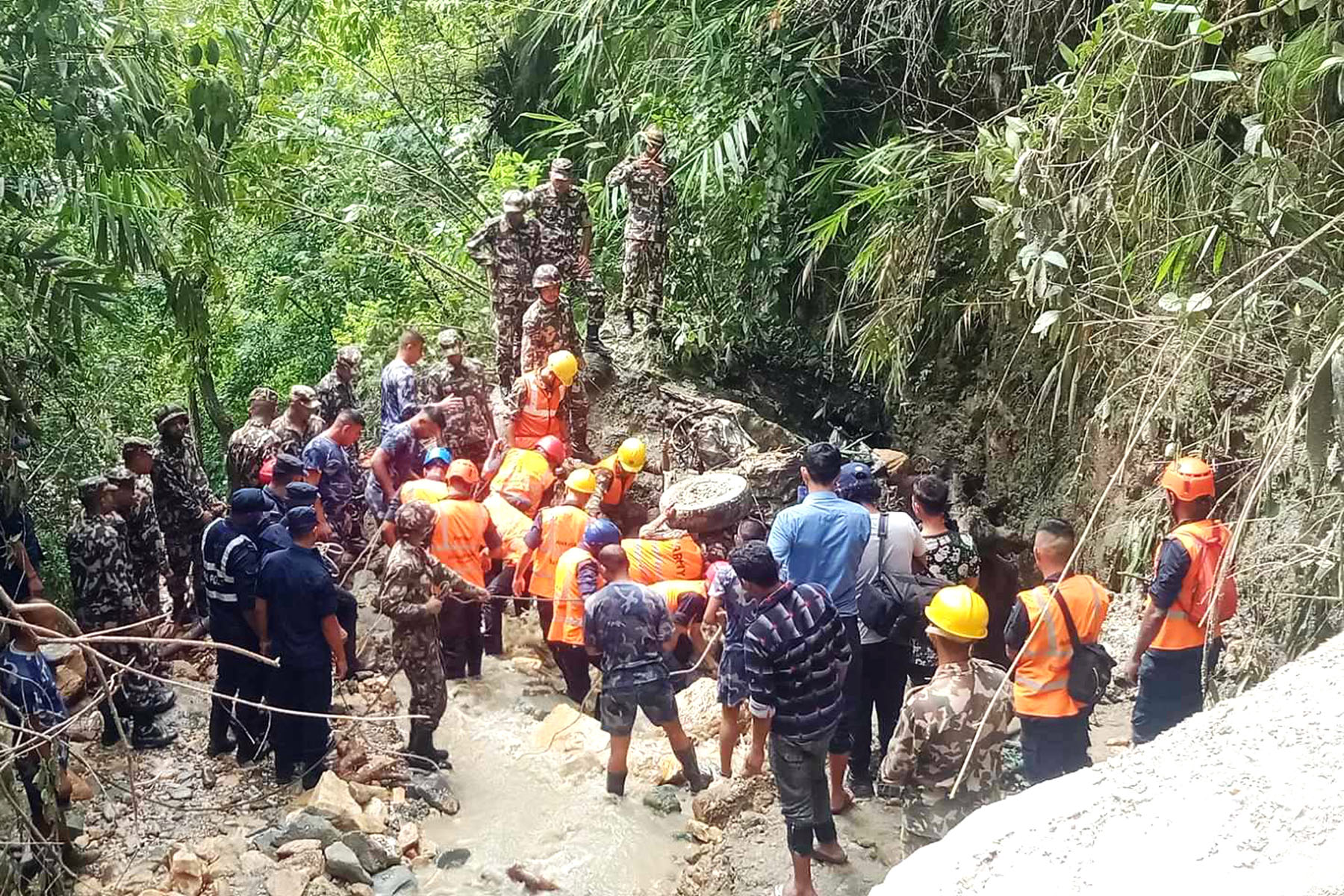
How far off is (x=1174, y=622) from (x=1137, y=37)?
2719mm

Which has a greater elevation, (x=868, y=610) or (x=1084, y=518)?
(x=868, y=610)

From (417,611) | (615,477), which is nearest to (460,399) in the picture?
(615,477)

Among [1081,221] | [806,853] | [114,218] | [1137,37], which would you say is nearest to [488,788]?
[806,853]

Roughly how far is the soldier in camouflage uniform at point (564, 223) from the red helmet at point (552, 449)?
1.21m

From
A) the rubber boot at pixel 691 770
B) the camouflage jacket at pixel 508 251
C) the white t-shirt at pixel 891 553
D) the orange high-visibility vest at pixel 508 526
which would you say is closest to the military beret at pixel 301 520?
the orange high-visibility vest at pixel 508 526

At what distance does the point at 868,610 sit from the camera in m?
5.39

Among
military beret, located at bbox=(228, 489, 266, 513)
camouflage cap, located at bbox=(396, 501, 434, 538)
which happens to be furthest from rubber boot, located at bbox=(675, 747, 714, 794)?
military beret, located at bbox=(228, 489, 266, 513)

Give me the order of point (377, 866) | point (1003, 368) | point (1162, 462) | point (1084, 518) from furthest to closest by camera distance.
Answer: point (1003, 368), point (1084, 518), point (1162, 462), point (377, 866)

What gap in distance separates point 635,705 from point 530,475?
242cm

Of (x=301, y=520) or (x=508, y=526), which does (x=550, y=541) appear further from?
(x=301, y=520)

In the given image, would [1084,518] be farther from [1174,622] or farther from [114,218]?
[114,218]

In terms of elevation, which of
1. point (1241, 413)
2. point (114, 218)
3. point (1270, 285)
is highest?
point (114, 218)

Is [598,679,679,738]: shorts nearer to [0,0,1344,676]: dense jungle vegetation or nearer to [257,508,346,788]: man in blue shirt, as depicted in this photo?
[257,508,346,788]: man in blue shirt

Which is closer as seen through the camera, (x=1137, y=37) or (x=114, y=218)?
(x=114, y=218)
